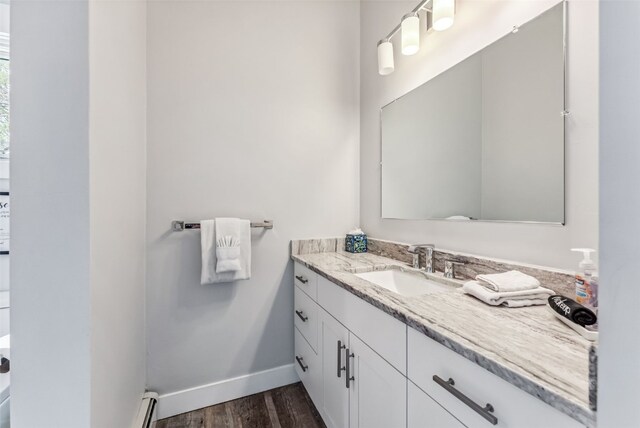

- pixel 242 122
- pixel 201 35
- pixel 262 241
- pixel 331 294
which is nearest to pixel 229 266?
pixel 262 241

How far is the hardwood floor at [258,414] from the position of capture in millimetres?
1464

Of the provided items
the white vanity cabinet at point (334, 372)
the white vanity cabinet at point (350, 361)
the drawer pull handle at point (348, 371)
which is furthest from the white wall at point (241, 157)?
the drawer pull handle at point (348, 371)

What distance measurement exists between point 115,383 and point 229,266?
2.21 ft

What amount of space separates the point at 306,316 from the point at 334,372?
0.39 m

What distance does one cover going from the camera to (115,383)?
0.96 meters

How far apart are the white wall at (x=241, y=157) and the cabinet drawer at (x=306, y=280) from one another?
89mm

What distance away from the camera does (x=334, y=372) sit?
123 cm

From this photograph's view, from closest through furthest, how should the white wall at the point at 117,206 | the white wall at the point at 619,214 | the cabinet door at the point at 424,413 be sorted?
the white wall at the point at 619,214 → the cabinet door at the point at 424,413 → the white wall at the point at 117,206

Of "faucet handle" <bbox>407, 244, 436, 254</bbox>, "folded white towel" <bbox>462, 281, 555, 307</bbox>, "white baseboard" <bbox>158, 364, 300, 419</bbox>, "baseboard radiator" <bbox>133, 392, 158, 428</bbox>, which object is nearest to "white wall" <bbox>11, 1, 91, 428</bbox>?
"baseboard radiator" <bbox>133, 392, 158, 428</bbox>

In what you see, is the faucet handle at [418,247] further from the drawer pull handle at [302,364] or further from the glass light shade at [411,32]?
the glass light shade at [411,32]

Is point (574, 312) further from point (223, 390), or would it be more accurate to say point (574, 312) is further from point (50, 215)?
point (223, 390)

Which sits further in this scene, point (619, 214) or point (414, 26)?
point (414, 26)

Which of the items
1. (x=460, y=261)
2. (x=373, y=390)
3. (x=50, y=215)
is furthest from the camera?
(x=460, y=261)

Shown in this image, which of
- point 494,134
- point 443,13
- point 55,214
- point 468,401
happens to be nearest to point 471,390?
point 468,401
